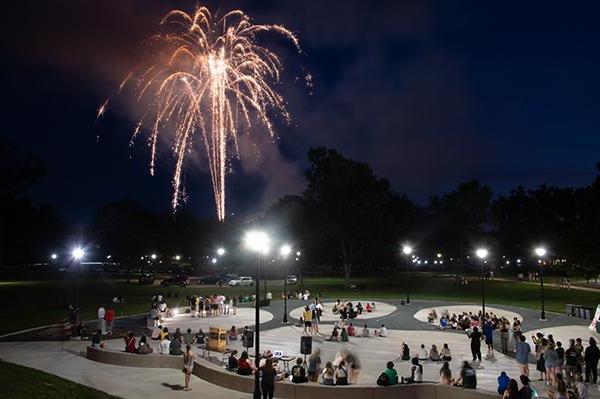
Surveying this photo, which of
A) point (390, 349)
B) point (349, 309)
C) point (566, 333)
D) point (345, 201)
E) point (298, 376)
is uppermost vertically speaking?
point (345, 201)

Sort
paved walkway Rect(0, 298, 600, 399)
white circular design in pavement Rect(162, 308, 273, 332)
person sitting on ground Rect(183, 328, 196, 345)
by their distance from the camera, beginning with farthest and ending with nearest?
white circular design in pavement Rect(162, 308, 273, 332) < person sitting on ground Rect(183, 328, 196, 345) < paved walkway Rect(0, 298, 600, 399)

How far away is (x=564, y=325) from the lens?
3472 cm

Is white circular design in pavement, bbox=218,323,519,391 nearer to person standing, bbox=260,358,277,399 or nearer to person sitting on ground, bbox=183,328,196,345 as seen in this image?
person sitting on ground, bbox=183,328,196,345

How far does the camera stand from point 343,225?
248 feet

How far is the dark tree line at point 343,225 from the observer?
74.1m

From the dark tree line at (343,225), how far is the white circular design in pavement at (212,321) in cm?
2828

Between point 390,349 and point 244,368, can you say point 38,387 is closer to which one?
point 244,368

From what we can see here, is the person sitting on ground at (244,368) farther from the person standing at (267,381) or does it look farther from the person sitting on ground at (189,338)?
the person sitting on ground at (189,338)

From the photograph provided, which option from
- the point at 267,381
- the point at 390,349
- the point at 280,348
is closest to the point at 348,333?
the point at 390,349

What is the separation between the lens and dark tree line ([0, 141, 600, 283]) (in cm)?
7406

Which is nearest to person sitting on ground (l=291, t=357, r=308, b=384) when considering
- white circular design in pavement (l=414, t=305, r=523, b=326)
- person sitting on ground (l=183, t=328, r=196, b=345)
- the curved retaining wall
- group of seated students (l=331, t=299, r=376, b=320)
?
the curved retaining wall

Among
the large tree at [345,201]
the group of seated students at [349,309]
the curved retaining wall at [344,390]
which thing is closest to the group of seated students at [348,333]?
the group of seated students at [349,309]

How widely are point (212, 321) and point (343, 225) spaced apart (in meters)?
40.1

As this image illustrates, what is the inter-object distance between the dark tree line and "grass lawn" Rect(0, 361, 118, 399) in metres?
40.3
